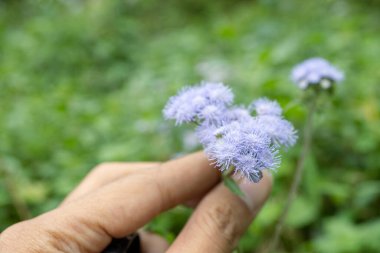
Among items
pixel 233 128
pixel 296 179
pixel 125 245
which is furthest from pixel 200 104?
pixel 296 179

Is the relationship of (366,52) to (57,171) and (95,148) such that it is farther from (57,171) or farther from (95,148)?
(57,171)

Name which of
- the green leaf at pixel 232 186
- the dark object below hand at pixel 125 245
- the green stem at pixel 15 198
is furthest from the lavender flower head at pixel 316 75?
the green stem at pixel 15 198

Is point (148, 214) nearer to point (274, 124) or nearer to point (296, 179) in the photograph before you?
point (274, 124)

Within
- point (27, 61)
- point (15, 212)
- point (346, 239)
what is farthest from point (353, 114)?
point (27, 61)

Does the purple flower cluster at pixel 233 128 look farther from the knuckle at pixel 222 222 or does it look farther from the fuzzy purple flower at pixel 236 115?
the knuckle at pixel 222 222

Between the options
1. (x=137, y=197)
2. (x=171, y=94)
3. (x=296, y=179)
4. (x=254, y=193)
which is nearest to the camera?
(x=137, y=197)

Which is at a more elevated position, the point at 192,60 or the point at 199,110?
the point at 192,60
